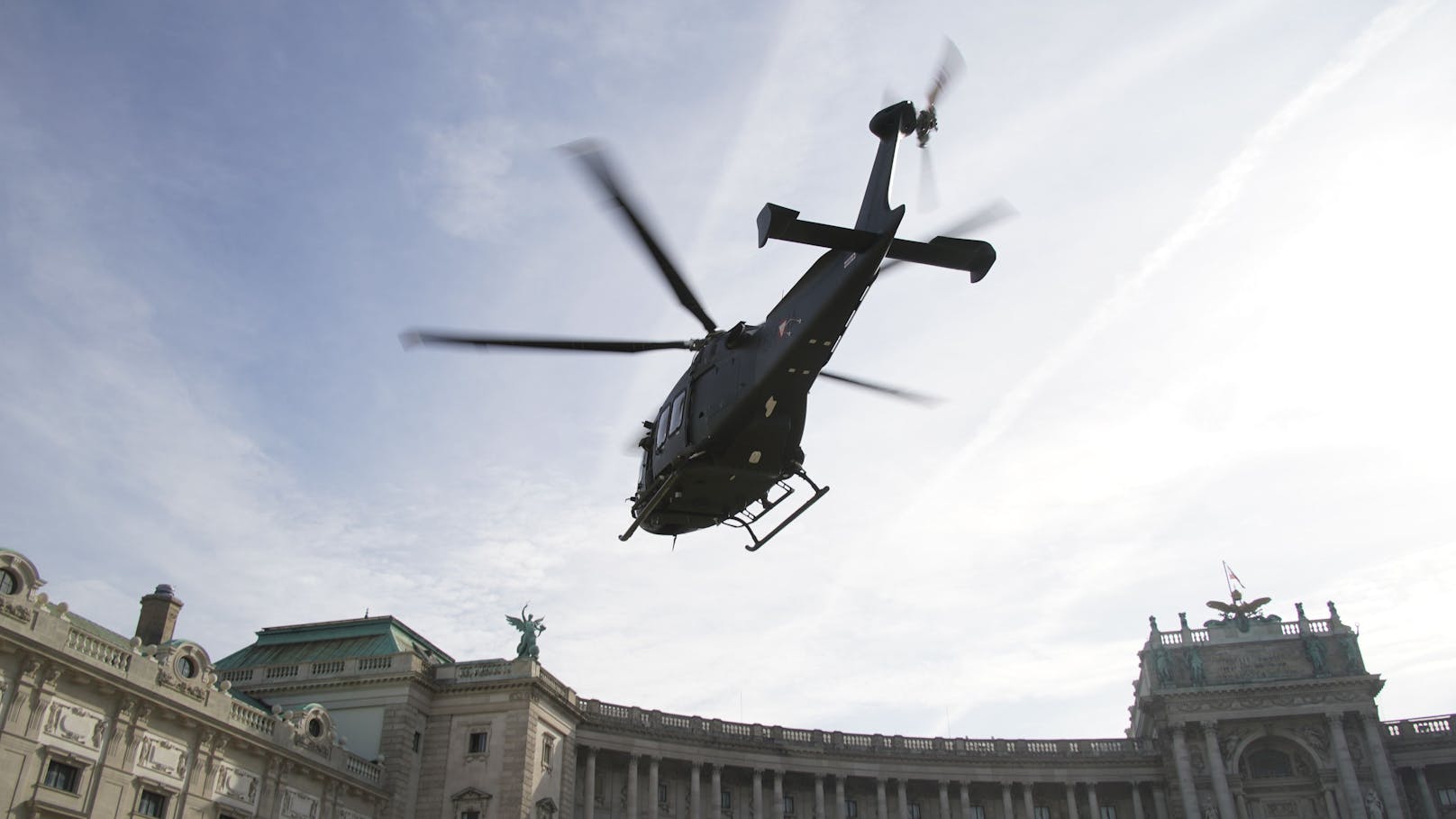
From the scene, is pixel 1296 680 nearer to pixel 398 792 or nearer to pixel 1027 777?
pixel 1027 777

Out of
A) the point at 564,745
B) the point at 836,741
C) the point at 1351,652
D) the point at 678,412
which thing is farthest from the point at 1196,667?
the point at 678,412

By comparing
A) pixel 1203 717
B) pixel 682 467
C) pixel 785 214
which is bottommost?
pixel 682 467

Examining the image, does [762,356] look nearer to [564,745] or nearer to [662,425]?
[662,425]

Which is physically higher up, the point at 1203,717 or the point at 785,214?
the point at 1203,717

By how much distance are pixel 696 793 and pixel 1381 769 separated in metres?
47.4

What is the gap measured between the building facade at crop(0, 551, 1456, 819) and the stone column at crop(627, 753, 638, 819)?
13 centimetres

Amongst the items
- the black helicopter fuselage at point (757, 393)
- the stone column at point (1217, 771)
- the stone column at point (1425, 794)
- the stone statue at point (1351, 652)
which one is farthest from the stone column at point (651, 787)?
the stone column at point (1425, 794)

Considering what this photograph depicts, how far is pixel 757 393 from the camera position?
25422 millimetres

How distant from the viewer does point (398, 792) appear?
5678 cm

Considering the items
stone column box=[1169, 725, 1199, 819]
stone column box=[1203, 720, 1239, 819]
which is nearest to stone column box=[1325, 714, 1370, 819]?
stone column box=[1203, 720, 1239, 819]

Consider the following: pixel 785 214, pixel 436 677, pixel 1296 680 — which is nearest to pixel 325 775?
pixel 436 677

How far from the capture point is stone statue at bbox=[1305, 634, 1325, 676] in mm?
79812

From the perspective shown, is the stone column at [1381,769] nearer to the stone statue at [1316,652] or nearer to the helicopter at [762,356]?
the stone statue at [1316,652]

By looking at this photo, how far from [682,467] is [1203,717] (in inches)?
2625
